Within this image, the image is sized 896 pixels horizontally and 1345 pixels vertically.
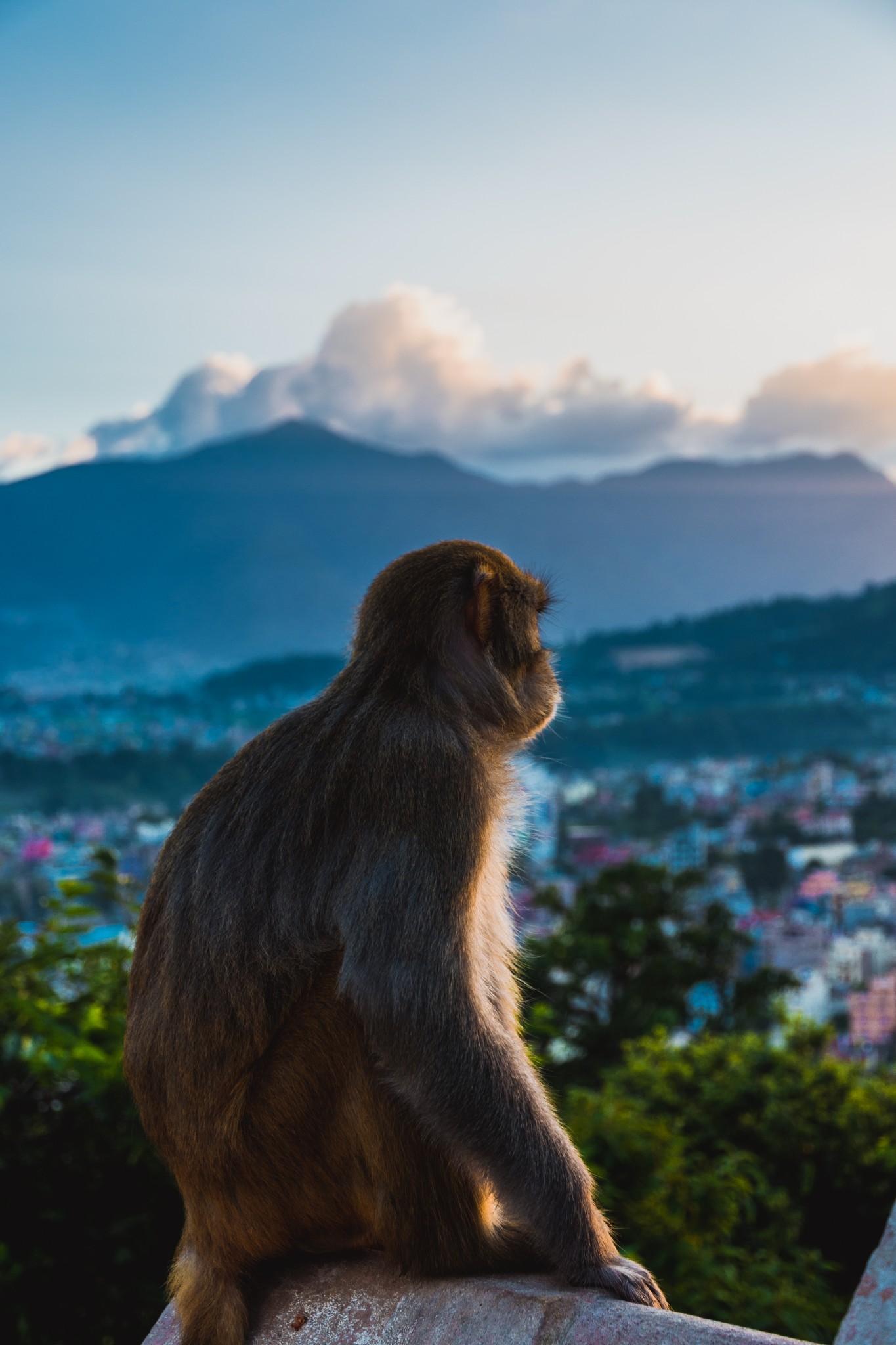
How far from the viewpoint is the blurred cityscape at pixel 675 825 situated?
445 inches

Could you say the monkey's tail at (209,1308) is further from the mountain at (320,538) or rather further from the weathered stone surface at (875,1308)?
the mountain at (320,538)

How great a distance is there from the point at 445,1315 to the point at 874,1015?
905cm

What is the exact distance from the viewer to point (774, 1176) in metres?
6.12

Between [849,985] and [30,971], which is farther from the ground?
[30,971]

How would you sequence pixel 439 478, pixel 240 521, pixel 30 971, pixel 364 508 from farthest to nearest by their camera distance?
pixel 439 478 < pixel 364 508 < pixel 240 521 < pixel 30 971

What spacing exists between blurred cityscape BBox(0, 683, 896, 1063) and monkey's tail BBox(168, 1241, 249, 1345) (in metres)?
5.35

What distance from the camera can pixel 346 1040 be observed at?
2.24 metres

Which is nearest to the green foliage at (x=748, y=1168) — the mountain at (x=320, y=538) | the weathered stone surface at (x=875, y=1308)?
the weathered stone surface at (x=875, y=1308)

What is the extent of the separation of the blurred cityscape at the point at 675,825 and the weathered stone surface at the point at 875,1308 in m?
5.27

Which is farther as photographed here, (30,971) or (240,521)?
(240,521)

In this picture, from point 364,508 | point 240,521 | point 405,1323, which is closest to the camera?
point 405,1323

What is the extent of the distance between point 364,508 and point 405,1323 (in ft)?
162

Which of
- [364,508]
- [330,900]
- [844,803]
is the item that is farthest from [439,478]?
[330,900]

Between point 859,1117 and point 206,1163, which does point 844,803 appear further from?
point 206,1163
